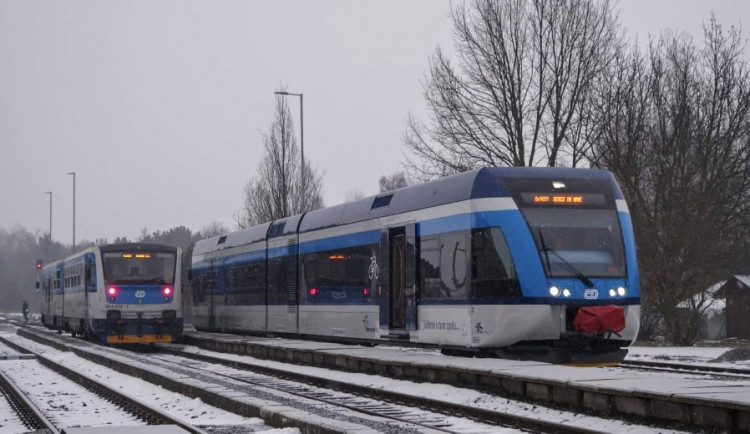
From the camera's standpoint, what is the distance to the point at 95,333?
31.7m

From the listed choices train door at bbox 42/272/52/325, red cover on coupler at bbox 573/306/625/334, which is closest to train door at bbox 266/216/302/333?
red cover on coupler at bbox 573/306/625/334

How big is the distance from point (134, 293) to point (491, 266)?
17229mm

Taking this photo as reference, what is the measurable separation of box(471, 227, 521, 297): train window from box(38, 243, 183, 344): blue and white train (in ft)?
54.6

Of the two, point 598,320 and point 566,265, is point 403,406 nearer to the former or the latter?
point 598,320

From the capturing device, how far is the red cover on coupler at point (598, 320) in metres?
16.1

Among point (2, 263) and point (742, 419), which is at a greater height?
point (2, 263)

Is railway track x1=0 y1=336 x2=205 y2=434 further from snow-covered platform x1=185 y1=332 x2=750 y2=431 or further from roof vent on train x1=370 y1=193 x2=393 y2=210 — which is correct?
roof vent on train x1=370 y1=193 x2=393 y2=210

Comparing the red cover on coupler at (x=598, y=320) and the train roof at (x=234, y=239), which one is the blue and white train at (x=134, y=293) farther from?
the red cover on coupler at (x=598, y=320)

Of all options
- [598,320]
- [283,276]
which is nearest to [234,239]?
[283,276]

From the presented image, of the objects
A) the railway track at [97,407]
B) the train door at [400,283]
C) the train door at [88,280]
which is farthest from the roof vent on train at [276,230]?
the railway track at [97,407]

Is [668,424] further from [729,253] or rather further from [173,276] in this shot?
[173,276]

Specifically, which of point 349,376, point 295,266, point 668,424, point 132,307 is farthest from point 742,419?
point 132,307

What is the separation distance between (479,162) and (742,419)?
25.2 metres

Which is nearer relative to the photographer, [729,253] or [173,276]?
[729,253]
